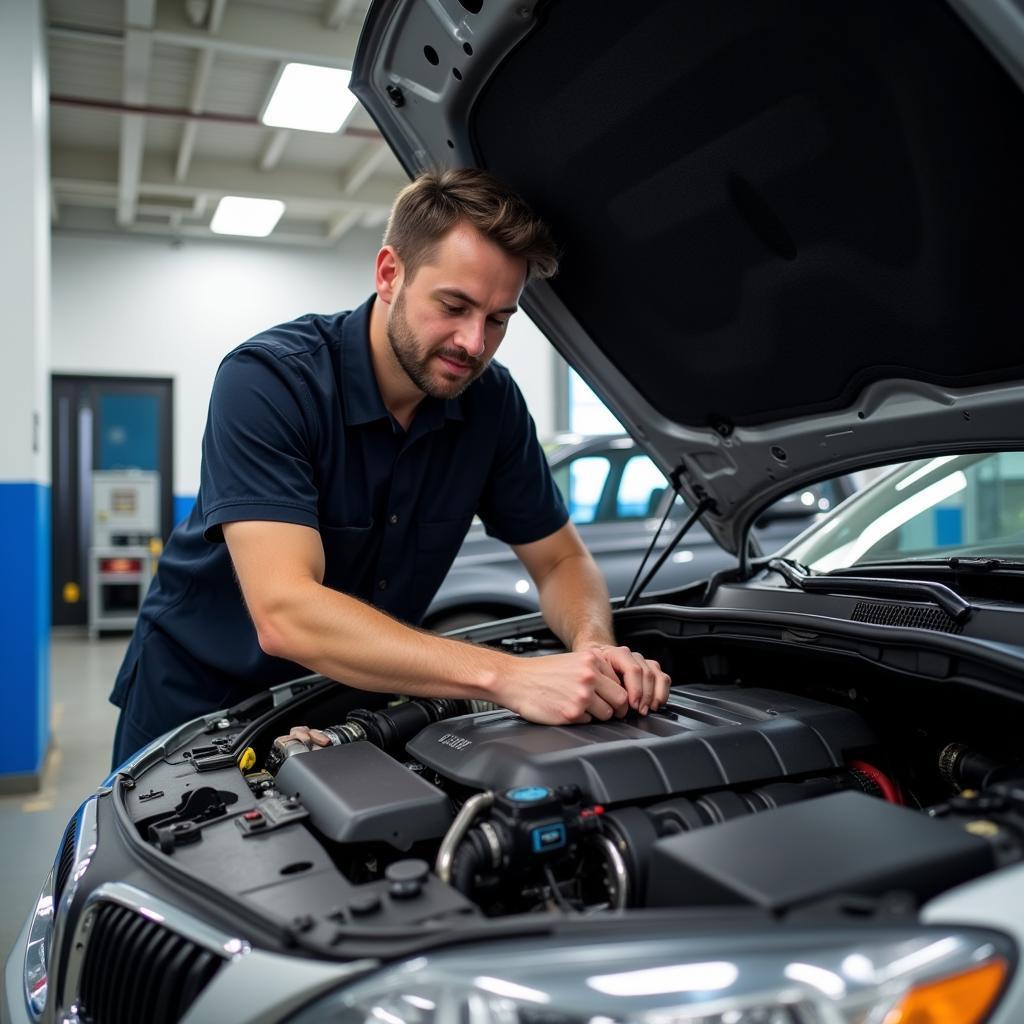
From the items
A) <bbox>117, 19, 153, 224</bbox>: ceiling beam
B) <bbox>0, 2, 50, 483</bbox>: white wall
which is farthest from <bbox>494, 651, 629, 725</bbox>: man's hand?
<bbox>117, 19, 153, 224</bbox>: ceiling beam

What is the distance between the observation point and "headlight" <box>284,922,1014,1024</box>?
742 millimetres

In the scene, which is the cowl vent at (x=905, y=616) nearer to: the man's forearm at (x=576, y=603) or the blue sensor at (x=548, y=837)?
the man's forearm at (x=576, y=603)

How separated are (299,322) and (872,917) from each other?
1591 mm

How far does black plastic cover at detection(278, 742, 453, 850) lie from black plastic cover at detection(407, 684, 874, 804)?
9 centimetres

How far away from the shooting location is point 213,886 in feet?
3.42

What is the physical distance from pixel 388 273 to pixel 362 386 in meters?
0.23

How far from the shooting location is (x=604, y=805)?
1.23m

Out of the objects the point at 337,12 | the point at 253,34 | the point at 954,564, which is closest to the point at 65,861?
the point at 954,564

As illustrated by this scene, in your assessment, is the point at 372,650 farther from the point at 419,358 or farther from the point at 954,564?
the point at 954,564

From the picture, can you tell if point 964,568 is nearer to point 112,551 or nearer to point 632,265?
point 632,265

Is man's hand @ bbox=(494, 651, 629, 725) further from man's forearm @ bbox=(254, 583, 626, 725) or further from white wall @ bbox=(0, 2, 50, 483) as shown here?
white wall @ bbox=(0, 2, 50, 483)

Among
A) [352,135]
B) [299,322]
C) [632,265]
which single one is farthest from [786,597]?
[352,135]

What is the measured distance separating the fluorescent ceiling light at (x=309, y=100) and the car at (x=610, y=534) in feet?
9.23

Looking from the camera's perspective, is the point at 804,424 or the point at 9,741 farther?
the point at 9,741
